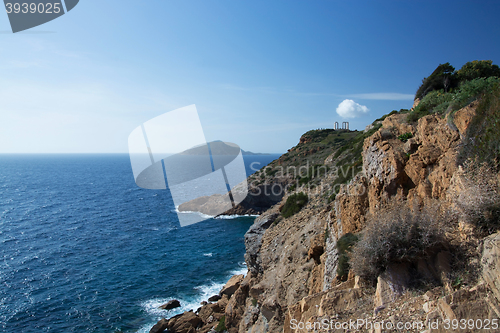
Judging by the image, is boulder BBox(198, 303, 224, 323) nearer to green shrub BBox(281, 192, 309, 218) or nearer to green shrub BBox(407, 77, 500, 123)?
green shrub BBox(281, 192, 309, 218)

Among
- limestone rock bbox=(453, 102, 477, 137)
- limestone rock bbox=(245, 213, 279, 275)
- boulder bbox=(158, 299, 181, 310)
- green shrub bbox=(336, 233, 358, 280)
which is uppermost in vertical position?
limestone rock bbox=(453, 102, 477, 137)

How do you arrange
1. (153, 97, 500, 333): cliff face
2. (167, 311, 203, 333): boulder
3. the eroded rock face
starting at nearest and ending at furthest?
the eroded rock face, (153, 97, 500, 333): cliff face, (167, 311, 203, 333): boulder

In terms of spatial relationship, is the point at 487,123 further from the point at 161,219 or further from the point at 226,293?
the point at 161,219

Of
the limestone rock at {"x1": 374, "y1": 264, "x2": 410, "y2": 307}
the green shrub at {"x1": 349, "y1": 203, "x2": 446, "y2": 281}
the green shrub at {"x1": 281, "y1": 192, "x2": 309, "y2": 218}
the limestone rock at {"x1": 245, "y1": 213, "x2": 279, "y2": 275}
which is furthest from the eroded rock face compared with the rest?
the green shrub at {"x1": 281, "y1": 192, "x2": 309, "y2": 218}

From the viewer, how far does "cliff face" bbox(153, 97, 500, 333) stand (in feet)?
15.6

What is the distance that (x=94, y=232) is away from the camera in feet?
130

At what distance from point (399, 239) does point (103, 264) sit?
33237 mm

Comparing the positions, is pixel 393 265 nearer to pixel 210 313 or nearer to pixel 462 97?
pixel 462 97

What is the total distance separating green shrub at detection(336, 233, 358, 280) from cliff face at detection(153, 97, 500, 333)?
158 mm

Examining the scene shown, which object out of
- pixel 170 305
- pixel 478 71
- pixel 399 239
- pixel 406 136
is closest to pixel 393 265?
pixel 399 239

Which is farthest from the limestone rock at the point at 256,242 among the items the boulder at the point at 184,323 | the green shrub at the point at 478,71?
the green shrub at the point at 478,71

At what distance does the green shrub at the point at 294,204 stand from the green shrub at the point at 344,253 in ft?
36.0

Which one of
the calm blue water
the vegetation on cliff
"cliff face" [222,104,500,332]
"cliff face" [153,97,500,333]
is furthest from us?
the calm blue water

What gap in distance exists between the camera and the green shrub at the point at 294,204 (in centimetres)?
2064
